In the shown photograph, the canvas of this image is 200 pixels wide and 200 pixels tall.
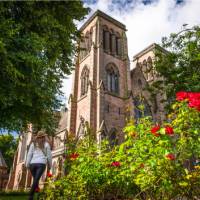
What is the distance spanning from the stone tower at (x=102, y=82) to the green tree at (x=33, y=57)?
11800mm

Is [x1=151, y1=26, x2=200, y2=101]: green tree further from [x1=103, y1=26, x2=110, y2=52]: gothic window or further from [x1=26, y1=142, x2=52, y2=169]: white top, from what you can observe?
[x1=103, y1=26, x2=110, y2=52]: gothic window

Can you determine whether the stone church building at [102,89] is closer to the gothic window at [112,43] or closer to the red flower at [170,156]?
the gothic window at [112,43]

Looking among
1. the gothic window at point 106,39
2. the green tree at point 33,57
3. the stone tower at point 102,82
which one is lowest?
the green tree at point 33,57

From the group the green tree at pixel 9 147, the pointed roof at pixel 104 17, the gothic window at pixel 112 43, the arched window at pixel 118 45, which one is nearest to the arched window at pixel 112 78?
the gothic window at pixel 112 43

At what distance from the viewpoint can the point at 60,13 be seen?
39.0ft

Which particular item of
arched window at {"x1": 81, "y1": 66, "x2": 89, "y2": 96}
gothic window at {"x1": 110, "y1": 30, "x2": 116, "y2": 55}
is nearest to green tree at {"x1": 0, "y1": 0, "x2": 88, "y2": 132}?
arched window at {"x1": 81, "y1": 66, "x2": 89, "y2": 96}

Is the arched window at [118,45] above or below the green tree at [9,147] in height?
above

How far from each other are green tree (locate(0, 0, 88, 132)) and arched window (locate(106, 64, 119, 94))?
54.3 ft

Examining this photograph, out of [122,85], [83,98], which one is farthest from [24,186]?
[122,85]

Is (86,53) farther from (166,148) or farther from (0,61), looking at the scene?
(166,148)

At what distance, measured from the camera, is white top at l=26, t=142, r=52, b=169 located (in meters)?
6.05

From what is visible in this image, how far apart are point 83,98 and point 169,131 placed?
24.7 meters

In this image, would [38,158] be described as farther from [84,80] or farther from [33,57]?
[84,80]

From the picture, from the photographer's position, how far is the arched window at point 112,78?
2962 cm
